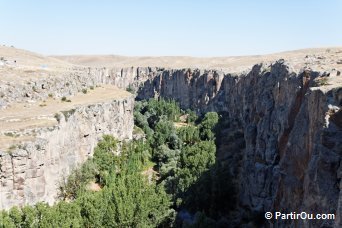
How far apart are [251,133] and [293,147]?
23.7 meters

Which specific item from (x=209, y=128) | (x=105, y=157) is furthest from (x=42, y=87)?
(x=209, y=128)

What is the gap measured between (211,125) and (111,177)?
3815 cm

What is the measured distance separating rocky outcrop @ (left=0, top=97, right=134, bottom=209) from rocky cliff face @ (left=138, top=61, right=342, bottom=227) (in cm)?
2478

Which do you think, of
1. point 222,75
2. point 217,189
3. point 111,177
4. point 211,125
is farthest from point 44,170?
point 222,75

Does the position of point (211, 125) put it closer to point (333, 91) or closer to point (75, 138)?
point (75, 138)

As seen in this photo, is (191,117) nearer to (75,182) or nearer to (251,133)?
(251,133)

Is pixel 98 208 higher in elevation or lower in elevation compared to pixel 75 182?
higher

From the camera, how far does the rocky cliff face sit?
23.1 meters

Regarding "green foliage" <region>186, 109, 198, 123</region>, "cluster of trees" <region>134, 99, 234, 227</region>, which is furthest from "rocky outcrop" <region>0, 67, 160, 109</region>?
"green foliage" <region>186, 109, 198, 123</region>

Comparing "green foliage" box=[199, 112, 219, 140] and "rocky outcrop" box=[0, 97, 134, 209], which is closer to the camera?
"rocky outcrop" box=[0, 97, 134, 209]

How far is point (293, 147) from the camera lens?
103 feet

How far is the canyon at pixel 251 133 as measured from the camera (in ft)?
80.1

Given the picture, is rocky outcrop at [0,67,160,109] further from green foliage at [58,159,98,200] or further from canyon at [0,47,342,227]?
green foliage at [58,159,98,200]

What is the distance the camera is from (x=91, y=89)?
330ft
